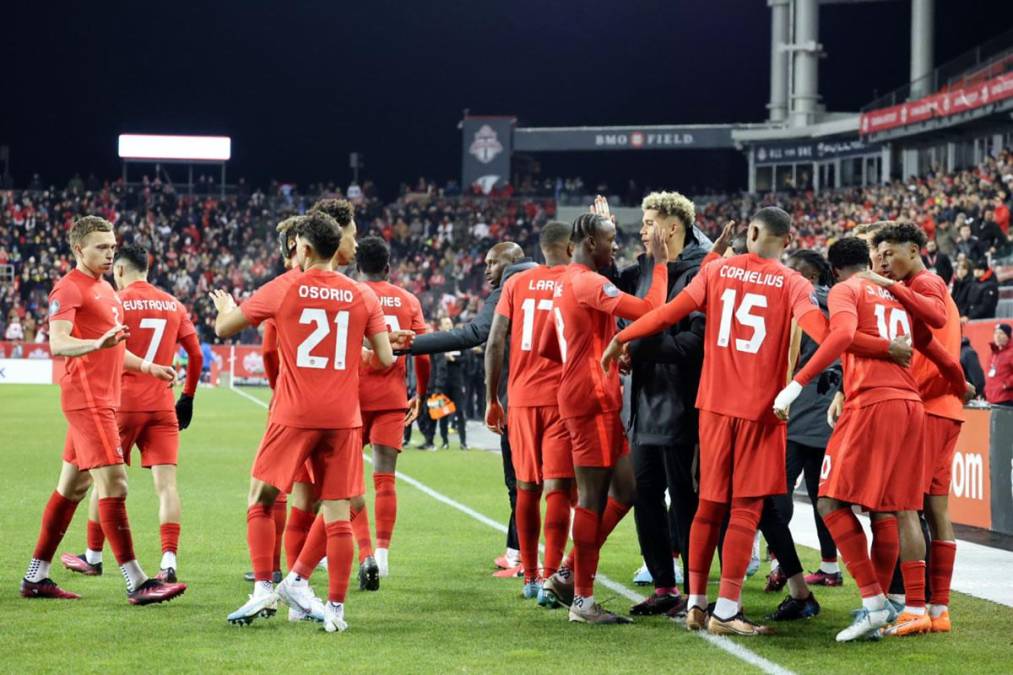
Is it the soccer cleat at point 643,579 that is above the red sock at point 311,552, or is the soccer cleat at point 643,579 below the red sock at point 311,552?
below

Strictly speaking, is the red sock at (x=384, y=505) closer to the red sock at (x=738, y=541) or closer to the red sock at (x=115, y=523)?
the red sock at (x=115, y=523)

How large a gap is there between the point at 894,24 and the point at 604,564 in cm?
6292

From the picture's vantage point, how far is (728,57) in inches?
2906

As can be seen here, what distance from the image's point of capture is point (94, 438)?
786 cm

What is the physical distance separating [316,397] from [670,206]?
2198mm

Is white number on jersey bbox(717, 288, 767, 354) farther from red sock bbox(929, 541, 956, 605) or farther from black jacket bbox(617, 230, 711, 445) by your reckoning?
red sock bbox(929, 541, 956, 605)

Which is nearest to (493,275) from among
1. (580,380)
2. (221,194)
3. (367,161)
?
(580,380)

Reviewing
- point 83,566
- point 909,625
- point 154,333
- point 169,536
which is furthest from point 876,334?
point 83,566

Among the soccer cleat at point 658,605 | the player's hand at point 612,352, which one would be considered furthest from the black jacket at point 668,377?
the soccer cleat at point 658,605

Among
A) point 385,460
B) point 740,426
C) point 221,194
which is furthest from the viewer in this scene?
point 221,194

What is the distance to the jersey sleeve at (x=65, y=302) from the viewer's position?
779 centimetres

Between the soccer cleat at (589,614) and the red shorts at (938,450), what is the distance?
72.7 inches

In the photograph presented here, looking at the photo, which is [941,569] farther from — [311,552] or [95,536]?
[95,536]

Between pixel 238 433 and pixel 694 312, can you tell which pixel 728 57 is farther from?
pixel 694 312
